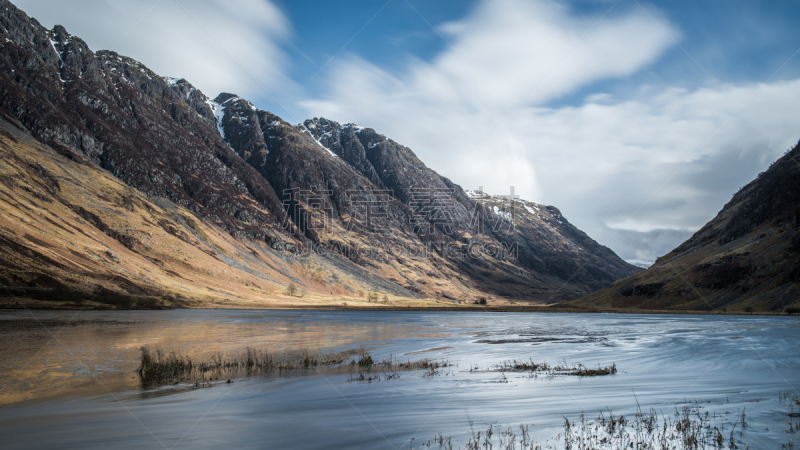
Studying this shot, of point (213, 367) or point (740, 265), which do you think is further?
point (740, 265)

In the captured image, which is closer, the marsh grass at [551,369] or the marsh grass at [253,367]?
the marsh grass at [253,367]

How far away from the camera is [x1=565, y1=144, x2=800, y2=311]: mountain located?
3998 inches

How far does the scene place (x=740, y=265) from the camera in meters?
115

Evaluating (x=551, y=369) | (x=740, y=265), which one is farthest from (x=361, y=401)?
(x=740, y=265)

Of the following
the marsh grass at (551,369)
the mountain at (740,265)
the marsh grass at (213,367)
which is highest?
the mountain at (740,265)

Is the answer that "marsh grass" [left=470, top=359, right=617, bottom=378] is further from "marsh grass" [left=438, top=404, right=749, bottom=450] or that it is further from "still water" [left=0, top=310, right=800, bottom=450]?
"marsh grass" [left=438, top=404, right=749, bottom=450]

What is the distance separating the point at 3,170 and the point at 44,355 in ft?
488

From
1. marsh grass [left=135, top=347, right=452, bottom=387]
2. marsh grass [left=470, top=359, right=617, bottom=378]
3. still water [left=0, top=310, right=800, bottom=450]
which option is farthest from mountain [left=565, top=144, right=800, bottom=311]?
marsh grass [left=135, top=347, right=452, bottom=387]

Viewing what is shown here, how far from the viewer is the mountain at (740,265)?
10155 cm

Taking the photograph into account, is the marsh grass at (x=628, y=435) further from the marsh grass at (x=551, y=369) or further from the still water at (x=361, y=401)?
the marsh grass at (x=551, y=369)

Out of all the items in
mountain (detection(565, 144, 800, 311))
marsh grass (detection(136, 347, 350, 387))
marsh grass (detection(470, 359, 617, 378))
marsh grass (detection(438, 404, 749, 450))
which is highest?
mountain (detection(565, 144, 800, 311))

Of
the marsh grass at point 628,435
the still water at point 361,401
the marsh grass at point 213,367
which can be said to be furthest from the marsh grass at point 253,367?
the marsh grass at point 628,435

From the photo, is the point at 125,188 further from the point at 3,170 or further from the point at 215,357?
the point at 215,357

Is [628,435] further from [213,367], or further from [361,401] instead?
[213,367]
